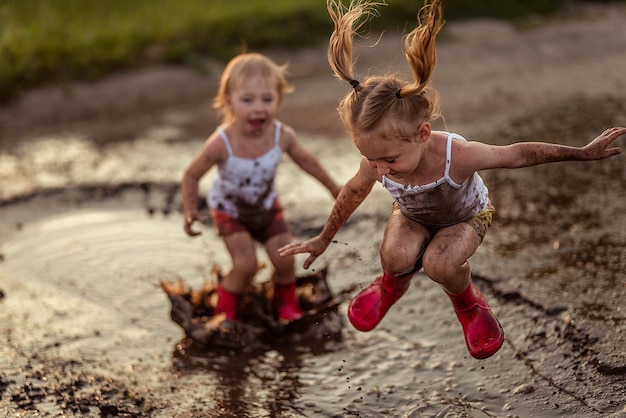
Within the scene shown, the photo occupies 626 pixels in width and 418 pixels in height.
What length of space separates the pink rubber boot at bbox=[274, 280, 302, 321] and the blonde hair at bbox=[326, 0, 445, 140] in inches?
55.4

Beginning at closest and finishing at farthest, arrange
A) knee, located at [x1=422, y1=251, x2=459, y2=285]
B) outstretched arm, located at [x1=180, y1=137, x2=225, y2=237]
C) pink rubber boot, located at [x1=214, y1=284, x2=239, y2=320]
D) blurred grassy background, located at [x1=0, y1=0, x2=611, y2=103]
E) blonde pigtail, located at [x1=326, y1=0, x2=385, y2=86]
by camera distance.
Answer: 1. blonde pigtail, located at [x1=326, y1=0, x2=385, y2=86]
2. knee, located at [x1=422, y1=251, x2=459, y2=285]
3. outstretched arm, located at [x1=180, y1=137, x2=225, y2=237]
4. pink rubber boot, located at [x1=214, y1=284, x2=239, y2=320]
5. blurred grassy background, located at [x1=0, y1=0, x2=611, y2=103]

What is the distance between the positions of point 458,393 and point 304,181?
2.72 m

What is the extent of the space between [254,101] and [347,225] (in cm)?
130

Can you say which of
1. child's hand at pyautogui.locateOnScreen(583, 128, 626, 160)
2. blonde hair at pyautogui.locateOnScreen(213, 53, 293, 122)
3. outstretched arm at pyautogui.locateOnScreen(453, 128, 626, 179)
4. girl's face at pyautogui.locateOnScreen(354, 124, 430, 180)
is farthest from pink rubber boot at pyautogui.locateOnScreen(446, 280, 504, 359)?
blonde hair at pyautogui.locateOnScreen(213, 53, 293, 122)

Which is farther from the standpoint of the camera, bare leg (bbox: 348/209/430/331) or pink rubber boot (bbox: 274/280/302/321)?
pink rubber boot (bbox: 274/280/302/321)

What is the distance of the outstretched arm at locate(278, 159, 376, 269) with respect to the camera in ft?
11.4

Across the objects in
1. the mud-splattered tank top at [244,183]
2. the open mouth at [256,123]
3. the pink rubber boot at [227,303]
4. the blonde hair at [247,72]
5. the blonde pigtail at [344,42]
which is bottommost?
the pink rubber boot at [227,303]

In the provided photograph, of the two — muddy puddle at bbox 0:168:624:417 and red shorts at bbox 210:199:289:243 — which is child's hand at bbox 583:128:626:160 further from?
red shorts at bbox 210:199:289:243

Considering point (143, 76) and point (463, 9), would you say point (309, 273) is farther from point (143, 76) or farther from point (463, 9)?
point (463, 9)

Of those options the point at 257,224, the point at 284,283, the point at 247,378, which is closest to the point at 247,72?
the point at 257,224

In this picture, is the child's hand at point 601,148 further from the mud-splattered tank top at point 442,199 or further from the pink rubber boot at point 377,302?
the pink rubber boot at point 377,302

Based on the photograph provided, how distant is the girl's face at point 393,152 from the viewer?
310 cm

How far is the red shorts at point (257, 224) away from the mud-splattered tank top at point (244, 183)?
0.09 feet

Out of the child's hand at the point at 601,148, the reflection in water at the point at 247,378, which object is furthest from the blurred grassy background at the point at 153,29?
the child's hand at the point at 601,148
